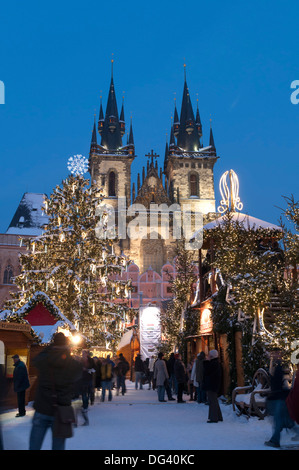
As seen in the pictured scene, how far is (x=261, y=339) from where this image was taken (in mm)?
11664

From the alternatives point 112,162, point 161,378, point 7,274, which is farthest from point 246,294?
point 112,162

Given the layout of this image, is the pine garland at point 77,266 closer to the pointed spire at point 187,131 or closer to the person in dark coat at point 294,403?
the person in dark coat at point 294,403

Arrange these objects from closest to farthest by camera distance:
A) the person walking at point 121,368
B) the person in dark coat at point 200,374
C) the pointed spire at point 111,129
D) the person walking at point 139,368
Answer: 1. the person in dark coat at point 200,374
2. the person walking at point 121,368
3. the person walking at point 139,368
4. the pointed spire at point 111,129

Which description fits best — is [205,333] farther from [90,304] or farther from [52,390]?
[52,390]

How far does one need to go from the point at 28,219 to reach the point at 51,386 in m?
60.3

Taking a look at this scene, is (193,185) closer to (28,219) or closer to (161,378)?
(28,219)

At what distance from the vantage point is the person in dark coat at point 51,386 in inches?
187

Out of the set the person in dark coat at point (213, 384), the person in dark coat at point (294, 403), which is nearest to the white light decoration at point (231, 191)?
the person in dark coat at point (213, 384)

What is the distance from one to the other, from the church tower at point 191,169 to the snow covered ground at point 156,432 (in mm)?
48628

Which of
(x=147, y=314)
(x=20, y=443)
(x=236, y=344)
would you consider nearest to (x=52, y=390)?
(x=20, y=443)

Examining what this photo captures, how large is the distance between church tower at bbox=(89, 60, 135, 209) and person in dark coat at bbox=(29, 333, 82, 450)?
5307cm

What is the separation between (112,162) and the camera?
6044 cm

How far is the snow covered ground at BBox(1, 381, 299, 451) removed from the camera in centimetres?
711
